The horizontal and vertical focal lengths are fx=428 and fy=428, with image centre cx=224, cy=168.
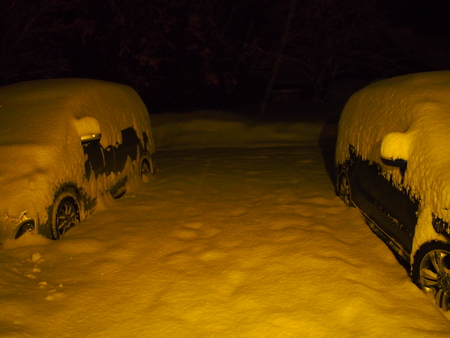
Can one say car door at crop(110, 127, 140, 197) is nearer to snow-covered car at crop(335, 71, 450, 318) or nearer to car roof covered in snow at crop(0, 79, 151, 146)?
car roof covered in snow at crop(0, 79, 151, 146)

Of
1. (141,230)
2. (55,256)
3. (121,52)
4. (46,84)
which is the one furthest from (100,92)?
(121,52)

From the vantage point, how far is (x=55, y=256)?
441 cm

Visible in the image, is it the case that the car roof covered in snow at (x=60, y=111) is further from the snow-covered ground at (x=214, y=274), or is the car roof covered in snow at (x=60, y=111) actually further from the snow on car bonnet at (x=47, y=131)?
the snow-covered ground at (x=214, y=274)

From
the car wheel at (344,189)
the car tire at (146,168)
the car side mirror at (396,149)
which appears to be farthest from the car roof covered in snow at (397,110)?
the car tire at (146,168)

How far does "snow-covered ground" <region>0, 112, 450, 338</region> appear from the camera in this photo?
3291mm

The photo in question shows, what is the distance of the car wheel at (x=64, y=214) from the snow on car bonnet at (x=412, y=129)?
3.40 metres

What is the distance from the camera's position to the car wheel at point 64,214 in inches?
183

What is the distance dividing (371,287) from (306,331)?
95 cm

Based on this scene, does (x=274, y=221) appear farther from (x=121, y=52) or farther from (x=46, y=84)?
(x=121, y=52)

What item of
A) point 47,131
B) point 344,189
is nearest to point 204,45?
point 344,189

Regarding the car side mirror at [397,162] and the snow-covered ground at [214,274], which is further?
the car side mirror at [397,162]

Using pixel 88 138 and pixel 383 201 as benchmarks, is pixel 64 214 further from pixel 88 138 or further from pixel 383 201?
pixel 383 201

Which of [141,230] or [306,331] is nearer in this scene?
[306,331]

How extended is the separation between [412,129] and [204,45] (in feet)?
51.3
